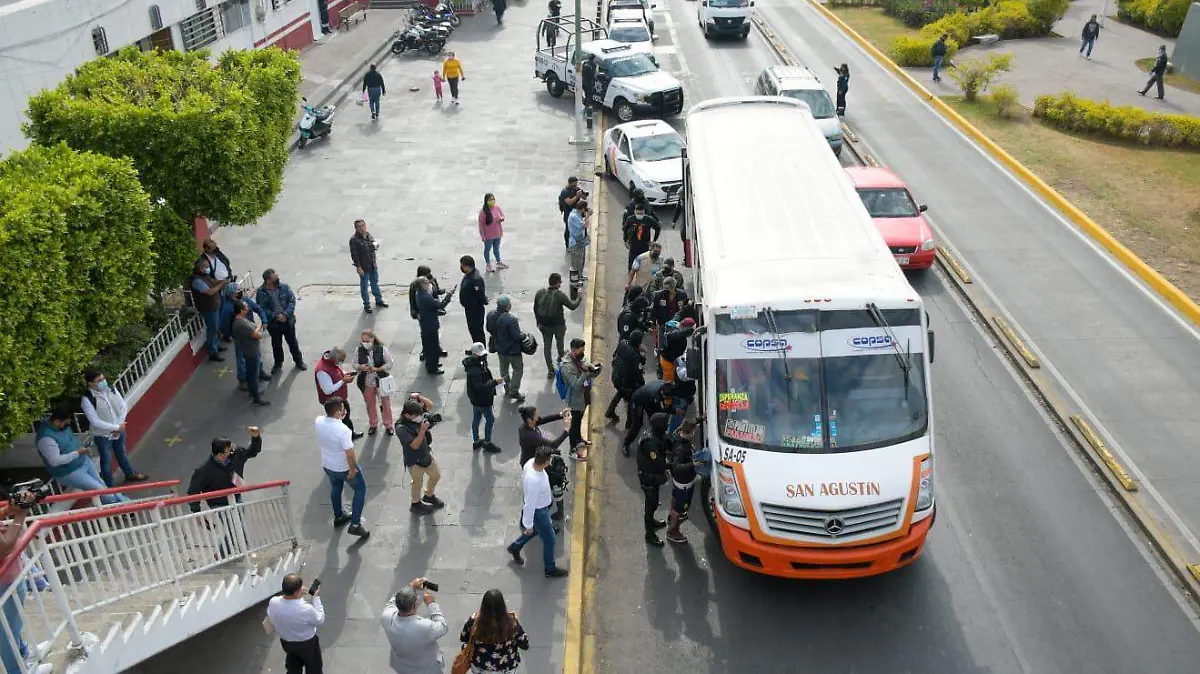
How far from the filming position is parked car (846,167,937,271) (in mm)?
15852

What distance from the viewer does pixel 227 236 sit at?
17625 mm

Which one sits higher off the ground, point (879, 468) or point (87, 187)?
point (87, 187)

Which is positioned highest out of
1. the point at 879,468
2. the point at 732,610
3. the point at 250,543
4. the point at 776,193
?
the point at 776,193

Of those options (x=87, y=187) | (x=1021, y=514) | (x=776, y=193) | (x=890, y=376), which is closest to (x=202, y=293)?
(x=87, y=187)

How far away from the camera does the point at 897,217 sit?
1652 centimetres

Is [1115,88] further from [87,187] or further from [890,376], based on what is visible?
[87,187]

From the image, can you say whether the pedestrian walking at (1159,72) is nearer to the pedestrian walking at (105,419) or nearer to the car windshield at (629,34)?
the car windshield at (629,34)

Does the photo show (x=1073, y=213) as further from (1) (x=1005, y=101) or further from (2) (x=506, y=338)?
(2) (x=506, y=338)

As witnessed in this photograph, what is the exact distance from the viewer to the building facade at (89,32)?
15680 mm

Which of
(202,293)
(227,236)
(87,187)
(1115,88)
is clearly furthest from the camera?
(1115,88)

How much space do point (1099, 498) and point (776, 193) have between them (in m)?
5.13

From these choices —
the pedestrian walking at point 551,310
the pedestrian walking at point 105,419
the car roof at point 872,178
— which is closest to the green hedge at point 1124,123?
the car roof at point 872,178

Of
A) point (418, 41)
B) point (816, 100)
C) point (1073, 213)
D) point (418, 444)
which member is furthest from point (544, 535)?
point (418, 41)

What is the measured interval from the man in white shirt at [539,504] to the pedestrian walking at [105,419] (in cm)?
474
